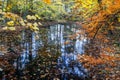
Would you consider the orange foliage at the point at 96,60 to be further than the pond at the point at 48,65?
Yes

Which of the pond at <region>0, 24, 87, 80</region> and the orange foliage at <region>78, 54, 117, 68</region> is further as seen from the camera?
the orange foliage at <region>78, 54, 117, 68</region>

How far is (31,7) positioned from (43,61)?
27303mm

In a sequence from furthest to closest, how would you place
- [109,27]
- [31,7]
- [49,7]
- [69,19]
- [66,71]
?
1. [69,19]
2. [49,7]
3. [31,7]
4. [109,27]
5. [66,71]

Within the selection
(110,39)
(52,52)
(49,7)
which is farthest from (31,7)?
(52,52)

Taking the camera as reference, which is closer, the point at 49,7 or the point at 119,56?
the point at 119,56

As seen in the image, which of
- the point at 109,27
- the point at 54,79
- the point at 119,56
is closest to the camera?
the point at 54,79

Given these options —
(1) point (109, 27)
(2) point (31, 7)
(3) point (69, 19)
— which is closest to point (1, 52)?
(1) point (109, 27)

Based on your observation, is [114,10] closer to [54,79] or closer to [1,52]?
[54,79]

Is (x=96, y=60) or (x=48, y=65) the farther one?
(x=96, y=60)

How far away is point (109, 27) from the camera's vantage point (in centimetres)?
1914

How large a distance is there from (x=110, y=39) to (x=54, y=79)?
36.5ft

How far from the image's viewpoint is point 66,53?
49.6 ft

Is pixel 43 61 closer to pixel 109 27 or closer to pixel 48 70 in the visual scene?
pixel 48 70

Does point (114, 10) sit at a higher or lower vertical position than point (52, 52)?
higher
